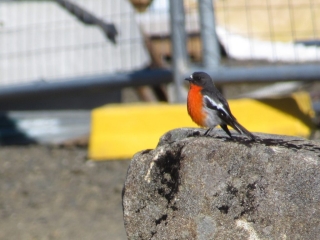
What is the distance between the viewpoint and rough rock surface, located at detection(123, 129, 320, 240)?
3609 millimetres

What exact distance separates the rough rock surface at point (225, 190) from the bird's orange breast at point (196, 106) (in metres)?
1.05

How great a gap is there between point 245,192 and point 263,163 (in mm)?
169

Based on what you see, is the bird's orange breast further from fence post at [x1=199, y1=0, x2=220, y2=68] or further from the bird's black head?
fence post at [x1=199, y1=0, x2=220, y2=68]

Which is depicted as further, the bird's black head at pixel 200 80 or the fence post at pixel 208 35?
the fence post at pixel 208 35

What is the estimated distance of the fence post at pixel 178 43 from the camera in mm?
7773

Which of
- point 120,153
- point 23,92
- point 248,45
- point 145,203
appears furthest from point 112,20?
point 145,203

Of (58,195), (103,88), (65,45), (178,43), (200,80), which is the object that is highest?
(200,80)

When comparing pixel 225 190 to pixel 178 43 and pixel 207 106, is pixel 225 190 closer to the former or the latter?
pixel 207 106

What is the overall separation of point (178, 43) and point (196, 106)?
2.73 meters

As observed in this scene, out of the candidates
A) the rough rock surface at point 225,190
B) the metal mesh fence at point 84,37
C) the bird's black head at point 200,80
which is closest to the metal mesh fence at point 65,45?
the metal mesh fence at point 84,37

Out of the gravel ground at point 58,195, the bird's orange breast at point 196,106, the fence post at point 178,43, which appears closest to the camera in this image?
the bird's orange breast at point 196,106

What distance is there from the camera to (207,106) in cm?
515

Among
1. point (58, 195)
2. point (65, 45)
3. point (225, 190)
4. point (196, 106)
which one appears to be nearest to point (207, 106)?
point (196, 106)

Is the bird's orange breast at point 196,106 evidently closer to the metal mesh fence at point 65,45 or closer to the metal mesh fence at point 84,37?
the metal mesh fence at point 84,37
